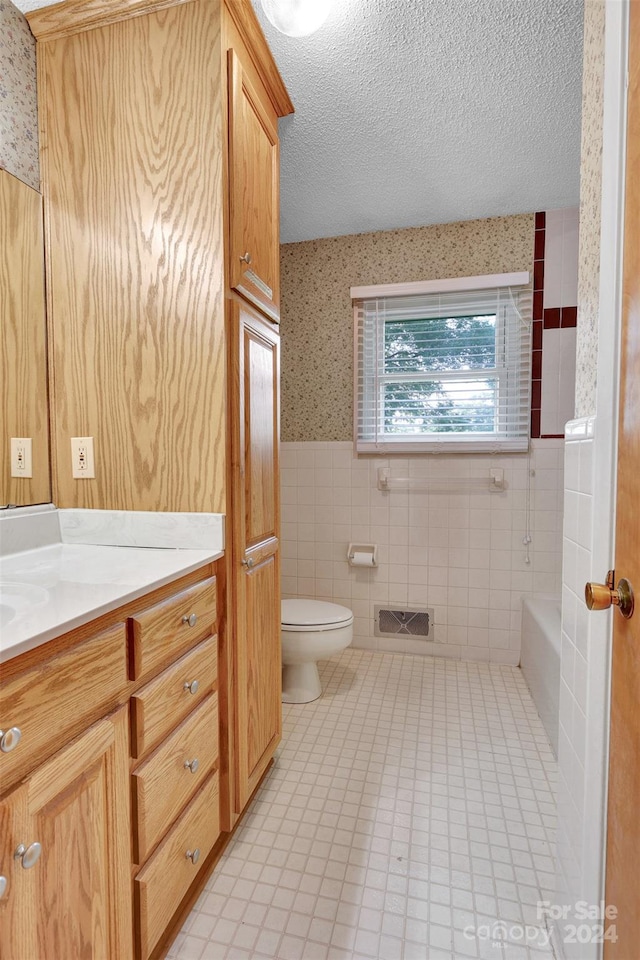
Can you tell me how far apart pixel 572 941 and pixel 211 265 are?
1742 millimetres

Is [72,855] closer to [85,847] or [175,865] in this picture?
[85,847]

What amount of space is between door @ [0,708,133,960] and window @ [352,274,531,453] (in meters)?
2.11

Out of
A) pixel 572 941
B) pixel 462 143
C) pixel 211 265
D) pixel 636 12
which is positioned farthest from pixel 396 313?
pixel 572 941

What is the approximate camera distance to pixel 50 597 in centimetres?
85

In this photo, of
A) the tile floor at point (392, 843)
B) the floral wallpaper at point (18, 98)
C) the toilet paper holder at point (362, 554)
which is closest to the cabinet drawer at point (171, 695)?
the tile floor at point (392, 843)

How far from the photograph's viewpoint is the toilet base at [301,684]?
2.18m

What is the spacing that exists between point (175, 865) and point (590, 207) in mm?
1668

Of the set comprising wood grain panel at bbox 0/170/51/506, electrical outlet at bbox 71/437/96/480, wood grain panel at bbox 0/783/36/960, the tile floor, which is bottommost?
the tile floor

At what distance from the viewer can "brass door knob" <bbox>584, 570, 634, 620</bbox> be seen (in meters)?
0.75

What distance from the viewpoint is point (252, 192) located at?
1.43 m

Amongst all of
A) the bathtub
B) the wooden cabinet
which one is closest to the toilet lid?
the wooden cabinet

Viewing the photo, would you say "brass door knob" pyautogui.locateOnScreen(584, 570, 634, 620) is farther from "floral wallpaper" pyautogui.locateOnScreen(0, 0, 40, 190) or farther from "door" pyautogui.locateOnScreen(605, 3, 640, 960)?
"floral wallpaper" pyautogui.locateOnScreen(0, 0, 40, 190)

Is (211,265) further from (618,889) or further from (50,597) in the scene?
(618,889)

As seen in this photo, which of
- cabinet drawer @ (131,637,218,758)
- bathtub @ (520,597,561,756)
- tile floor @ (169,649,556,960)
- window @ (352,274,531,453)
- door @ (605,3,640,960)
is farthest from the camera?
window @ (352,274,531,453)
